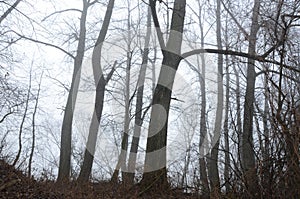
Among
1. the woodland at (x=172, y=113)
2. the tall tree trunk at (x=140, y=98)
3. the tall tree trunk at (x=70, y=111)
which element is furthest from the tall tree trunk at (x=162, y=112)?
the tall tree trunk at (x=70, y=111)

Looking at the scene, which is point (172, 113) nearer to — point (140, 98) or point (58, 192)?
point (140, 98)

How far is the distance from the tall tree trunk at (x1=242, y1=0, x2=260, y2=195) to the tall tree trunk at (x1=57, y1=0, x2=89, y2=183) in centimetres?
618

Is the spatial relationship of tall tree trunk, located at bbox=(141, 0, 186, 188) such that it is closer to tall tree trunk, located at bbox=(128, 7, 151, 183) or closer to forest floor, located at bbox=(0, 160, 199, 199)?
forest floor, located at bbox=(0, 160, 199, 199)

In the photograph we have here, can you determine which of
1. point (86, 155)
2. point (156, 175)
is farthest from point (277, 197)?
point (86, 155)

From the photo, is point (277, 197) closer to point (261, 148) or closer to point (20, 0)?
point (261, 148)

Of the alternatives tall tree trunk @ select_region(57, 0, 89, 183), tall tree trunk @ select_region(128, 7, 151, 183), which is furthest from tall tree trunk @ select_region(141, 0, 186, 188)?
tall tree trunk @ select_region(57, 0, 89, 183)

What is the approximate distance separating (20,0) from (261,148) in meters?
10.3

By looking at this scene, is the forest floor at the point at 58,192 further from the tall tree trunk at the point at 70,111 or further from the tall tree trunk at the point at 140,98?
the tall tree trunk at the point at 140,98

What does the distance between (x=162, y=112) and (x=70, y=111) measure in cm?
633

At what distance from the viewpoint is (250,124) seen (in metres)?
4.15

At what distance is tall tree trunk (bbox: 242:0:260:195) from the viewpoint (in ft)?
11.9

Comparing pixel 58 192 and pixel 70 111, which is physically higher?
pixel 70 111

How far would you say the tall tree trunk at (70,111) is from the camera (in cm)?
1184

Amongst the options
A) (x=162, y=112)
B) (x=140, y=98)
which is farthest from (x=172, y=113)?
(x=162, y=112)
